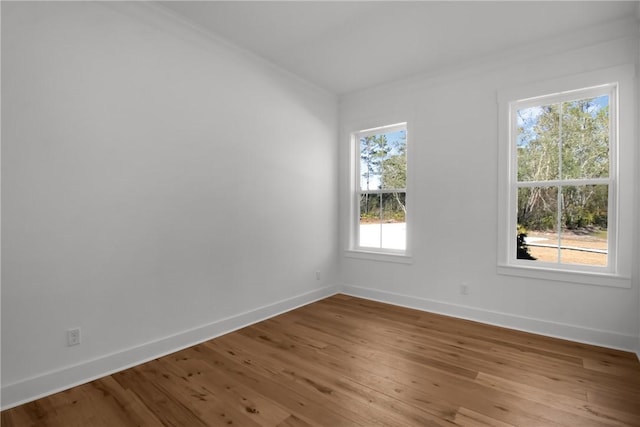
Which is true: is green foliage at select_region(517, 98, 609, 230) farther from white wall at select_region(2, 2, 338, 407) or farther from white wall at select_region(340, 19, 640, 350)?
white wall at select_region(2, 2, 338, 407)

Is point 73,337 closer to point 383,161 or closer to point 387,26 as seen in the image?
point 387,26

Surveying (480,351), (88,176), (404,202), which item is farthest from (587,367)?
(88,176)

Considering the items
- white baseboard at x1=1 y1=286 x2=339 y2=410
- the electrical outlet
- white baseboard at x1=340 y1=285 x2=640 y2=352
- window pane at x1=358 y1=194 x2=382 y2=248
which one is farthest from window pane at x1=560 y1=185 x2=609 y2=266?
the electrical outlet

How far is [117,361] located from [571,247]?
4.05 meters

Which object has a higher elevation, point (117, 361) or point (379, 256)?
point (379, 256)

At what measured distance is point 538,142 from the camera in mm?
3168

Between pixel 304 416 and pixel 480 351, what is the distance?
1671mm

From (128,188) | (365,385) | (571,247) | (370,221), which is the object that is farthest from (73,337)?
(571,247)

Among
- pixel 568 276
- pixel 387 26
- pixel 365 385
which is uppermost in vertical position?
pixel 387 26

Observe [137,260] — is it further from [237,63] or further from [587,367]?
[587,367]

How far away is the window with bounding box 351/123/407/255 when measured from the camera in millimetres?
4070

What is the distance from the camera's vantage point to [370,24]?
276 centimetres

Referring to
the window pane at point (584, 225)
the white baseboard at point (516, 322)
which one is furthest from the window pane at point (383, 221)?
the window pane at point (584, 225)

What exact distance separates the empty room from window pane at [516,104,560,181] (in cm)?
2
